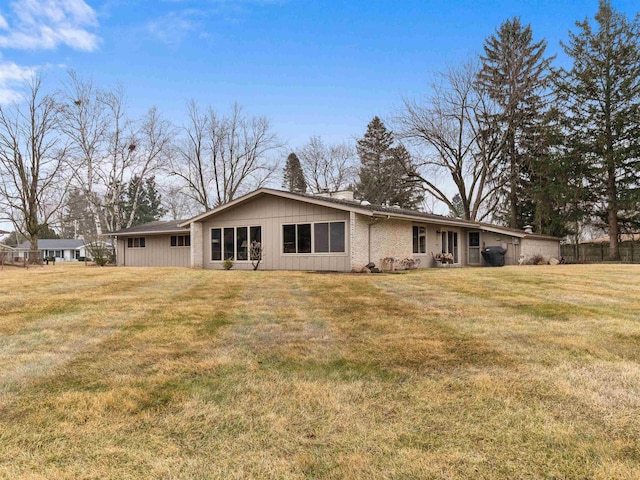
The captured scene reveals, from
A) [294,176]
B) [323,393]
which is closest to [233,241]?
[323,393]

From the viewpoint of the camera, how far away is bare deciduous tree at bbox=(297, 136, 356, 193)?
3450cm

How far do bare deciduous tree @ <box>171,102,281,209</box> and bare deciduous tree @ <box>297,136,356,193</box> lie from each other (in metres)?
3.83

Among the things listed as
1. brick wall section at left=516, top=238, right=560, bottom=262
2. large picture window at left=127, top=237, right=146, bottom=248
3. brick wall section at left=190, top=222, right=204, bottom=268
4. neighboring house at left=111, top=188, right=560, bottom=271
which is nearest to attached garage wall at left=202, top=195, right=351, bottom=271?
neighboring house at left=111, top=188, right=560, bottom=271

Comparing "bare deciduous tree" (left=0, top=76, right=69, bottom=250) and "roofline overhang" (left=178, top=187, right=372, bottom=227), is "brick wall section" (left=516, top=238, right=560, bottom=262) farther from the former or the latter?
"bare deciduous tree" (left=0, top=76, right=69, bottom=250)

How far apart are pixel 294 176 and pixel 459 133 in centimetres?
1754

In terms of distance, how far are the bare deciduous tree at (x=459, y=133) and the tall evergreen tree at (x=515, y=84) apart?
88 cm

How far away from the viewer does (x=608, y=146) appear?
23.0m

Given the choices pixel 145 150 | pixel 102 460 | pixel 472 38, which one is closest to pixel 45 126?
pixel 145 150

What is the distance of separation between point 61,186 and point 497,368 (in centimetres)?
2923

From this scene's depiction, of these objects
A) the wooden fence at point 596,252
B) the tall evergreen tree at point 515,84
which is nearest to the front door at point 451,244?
the wooden fence at point 596,252

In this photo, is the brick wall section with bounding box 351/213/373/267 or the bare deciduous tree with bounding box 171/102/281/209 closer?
the brick wall section with bounding box 351/213/373/267

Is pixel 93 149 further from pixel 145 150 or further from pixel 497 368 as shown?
pixel 497 368

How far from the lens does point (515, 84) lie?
2491cm

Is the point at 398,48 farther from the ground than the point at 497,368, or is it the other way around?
the point at 398,48
